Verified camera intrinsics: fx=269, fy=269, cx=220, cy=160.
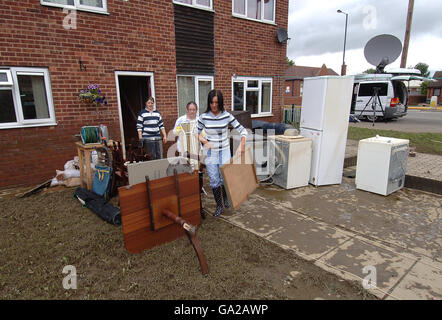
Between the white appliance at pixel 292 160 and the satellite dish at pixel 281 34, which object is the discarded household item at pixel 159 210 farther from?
the satellite dish at pixel 281 34

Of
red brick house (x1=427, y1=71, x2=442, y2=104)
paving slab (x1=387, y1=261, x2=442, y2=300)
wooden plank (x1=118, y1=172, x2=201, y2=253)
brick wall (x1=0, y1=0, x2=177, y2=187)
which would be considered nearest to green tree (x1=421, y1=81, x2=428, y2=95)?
red brick house (x1=427, y1=71, x2=442, y2=104)

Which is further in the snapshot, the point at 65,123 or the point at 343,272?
the point at 65,123

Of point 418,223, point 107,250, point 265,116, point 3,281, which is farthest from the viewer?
point 265,116

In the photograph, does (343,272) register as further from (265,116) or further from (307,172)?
(265,116)

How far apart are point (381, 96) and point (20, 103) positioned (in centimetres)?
1741

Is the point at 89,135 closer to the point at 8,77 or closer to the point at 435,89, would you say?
the point at 8,77

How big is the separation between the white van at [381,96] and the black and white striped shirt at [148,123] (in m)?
14.2

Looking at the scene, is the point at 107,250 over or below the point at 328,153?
below

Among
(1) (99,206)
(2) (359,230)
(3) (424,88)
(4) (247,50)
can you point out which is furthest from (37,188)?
(3) (424,88)

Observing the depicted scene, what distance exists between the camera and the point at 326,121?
16.7ft

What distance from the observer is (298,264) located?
9.52 ft

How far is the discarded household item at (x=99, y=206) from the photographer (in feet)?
12.5
